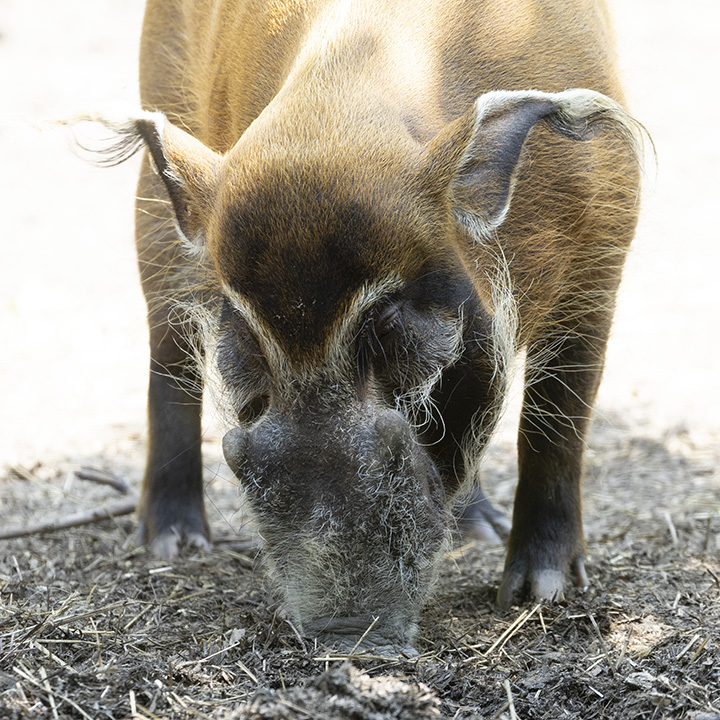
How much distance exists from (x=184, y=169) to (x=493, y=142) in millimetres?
874

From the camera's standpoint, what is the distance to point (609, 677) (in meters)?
2.55

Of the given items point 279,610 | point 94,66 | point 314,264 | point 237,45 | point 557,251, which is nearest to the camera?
point 314,264

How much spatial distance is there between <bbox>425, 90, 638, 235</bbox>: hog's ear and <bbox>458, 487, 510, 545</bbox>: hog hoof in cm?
193

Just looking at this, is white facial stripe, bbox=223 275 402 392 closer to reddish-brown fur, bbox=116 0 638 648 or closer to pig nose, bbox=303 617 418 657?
reddish-brown fur, bbox=116 0 638 648

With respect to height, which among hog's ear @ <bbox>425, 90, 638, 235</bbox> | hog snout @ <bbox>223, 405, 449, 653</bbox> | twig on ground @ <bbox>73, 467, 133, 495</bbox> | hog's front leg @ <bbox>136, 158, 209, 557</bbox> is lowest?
twig on ground @ <bbox>73, 467, 133, 495</bbox>

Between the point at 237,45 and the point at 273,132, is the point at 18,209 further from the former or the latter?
the point at 273,132

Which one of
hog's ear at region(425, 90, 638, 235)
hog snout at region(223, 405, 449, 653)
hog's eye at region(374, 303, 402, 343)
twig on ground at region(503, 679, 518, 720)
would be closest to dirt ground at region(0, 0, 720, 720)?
twig on ground at region(503, 679, 518, 720)

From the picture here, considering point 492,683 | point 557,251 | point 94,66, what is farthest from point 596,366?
point 94,66

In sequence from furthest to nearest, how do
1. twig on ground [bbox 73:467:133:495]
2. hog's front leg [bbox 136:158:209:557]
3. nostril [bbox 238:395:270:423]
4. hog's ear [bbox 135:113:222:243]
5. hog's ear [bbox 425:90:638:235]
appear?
twig on ground [bbox 73:467:133:495] → hog's front leg [bbox 136:158:209:557] → hog's ear [bbox 135:113:222:243] → nostril [bbox 238:395:270:423] → hog's ear [bbox 425:90:638:235]

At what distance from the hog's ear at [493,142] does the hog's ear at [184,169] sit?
66 centimetres

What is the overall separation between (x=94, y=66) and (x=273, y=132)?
1135 cm

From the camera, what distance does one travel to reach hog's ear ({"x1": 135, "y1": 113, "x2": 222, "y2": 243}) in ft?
9.37

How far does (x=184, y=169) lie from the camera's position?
114 inches

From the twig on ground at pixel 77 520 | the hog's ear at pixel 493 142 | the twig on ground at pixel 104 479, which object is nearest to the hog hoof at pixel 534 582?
the hog's ear at pixel 493 142
